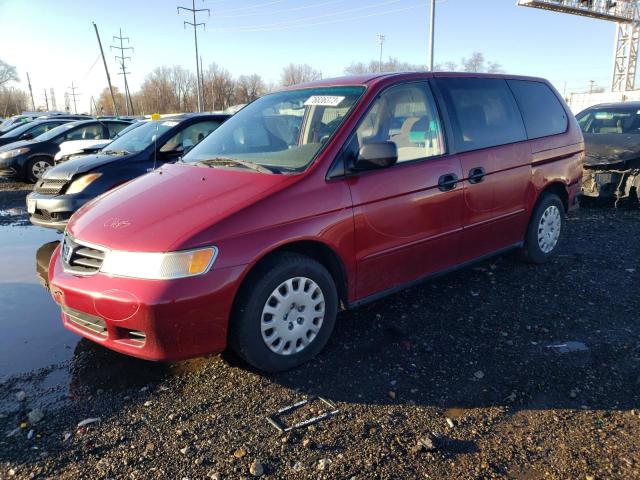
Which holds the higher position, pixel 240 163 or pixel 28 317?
pixel 240 163

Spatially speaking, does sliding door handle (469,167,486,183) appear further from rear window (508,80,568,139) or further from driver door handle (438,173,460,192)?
rear window (508,80,568,139)

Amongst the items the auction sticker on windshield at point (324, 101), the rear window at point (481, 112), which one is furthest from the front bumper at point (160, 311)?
the rear window at point (481, 112)

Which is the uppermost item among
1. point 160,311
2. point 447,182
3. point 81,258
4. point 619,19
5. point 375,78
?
point 619,19

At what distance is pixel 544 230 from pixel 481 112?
1.59 meters

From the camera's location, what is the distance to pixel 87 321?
116 inches

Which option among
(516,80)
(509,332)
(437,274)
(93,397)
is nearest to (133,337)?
(93,397)

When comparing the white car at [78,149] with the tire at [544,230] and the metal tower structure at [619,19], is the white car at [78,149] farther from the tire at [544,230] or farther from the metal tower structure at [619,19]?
the metal tower structure at [619,19]

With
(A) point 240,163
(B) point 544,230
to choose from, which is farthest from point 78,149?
(B) point 544,230

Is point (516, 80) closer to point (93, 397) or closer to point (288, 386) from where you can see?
point (288, 386)

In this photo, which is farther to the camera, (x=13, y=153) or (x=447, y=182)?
(x=13, y=153)

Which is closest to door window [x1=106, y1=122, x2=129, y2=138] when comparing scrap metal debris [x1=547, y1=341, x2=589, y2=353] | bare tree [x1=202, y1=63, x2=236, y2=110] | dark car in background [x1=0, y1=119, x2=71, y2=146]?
dark car in background [x1=0, y1=119, x2=71, y2=146]

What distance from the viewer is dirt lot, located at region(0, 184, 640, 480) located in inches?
91.9

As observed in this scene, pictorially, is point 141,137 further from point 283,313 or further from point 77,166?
point 283,313

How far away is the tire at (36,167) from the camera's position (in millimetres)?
11658
